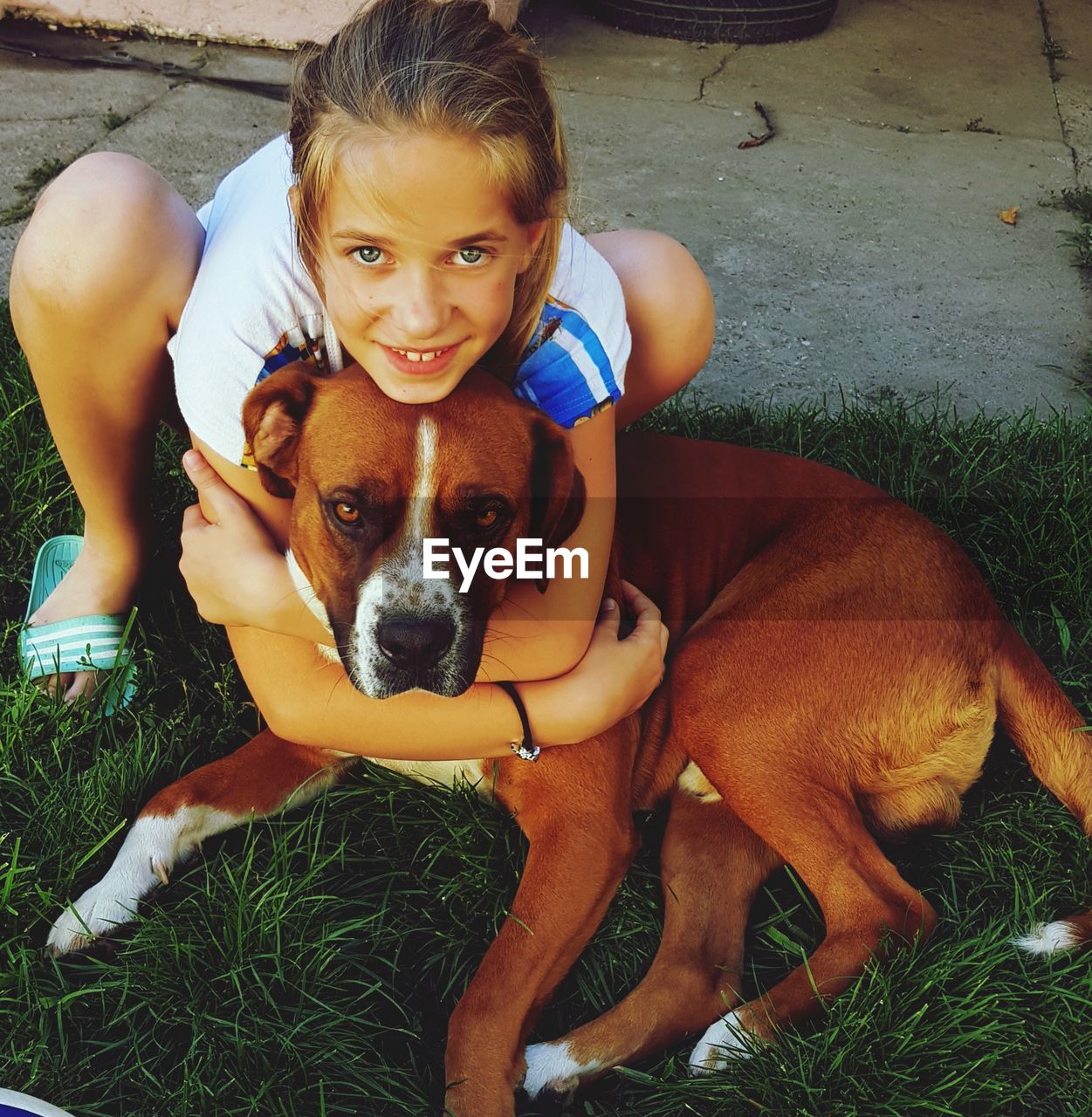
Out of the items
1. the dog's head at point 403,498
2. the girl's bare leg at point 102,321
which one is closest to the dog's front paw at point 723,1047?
the dog's head at point 403,498

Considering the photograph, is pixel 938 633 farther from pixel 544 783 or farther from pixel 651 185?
pixel 651 185

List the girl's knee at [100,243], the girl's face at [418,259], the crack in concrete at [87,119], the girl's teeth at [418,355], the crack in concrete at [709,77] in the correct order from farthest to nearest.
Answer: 1. the crack in concrete at [709,77]
2. the crack in concrete at [87,119]
3. the girl's knee at [100,243]
4. the girl's teeth at [418,355]
5. the girl's face at [418,259]

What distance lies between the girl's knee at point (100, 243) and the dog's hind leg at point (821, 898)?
66.1 inches

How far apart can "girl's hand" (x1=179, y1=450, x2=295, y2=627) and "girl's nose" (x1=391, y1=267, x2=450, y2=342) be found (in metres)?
0.64

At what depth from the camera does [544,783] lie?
2.49 meters

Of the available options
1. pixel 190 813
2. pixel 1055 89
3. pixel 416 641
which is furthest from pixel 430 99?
pixel 1055 89

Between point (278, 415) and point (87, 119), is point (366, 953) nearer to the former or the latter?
point (278, 415)

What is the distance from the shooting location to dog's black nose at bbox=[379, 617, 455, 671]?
2.10 meters

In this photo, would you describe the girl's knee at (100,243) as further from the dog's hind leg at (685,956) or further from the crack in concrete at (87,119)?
the crack in concrete at (87,119)

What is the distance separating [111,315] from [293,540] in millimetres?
720

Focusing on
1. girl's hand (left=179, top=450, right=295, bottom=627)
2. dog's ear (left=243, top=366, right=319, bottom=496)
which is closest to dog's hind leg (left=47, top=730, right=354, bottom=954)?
girl's hand (left=179, top=450, right=295, bottom=627)

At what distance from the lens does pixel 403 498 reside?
2.12m

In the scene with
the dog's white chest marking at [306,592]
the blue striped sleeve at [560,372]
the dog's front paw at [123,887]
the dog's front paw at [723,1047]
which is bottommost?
the dog's front paw at [723,1047]

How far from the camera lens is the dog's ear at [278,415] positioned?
2.19 meters
